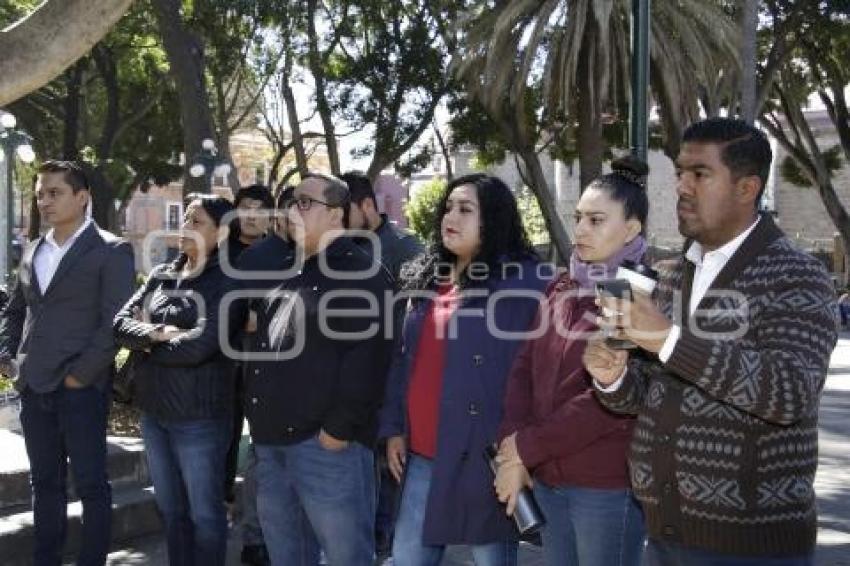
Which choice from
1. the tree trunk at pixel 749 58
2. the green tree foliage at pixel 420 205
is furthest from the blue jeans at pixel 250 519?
the green tree foliage at pixel 420 205

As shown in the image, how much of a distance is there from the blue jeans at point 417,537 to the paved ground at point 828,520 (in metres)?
1.89

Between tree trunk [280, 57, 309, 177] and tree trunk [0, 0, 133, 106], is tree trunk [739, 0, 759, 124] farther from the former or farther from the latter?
tree trunk [0, 0, 133, 106]

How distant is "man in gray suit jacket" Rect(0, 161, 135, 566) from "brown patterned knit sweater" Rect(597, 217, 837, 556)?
3114 millimetres

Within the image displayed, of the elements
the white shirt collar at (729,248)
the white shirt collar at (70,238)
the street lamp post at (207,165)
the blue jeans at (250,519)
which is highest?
the street lamp post at (207,165)

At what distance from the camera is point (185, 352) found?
5.00 m

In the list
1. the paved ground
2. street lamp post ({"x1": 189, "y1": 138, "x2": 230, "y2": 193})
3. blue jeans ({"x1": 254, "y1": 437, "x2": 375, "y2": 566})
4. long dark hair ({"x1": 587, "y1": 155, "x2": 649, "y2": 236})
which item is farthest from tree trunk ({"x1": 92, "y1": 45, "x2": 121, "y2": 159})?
long dark hair ({"x1": 587, "y1": 155, "x2": 649, "y2": 236})

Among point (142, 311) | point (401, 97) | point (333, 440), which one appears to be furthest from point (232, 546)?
point (401, 97)

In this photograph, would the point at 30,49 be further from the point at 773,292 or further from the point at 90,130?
the point at 90,130

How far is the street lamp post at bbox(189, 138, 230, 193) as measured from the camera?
456 inches

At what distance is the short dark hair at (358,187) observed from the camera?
257 inches

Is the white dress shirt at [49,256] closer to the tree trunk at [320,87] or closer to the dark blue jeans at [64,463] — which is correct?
the dark blue jeans at [64,463]

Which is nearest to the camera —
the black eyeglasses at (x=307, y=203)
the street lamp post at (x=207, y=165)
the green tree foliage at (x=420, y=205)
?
the black eyeglasses at (x=307, y=203)

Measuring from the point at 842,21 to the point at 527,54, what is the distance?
7.18 m

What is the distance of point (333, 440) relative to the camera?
14.4ft
